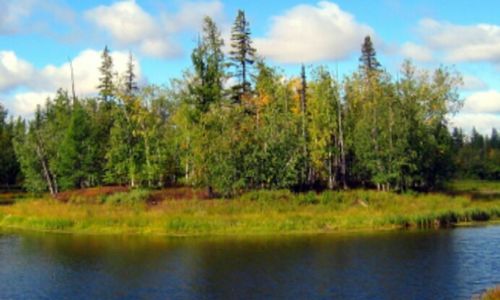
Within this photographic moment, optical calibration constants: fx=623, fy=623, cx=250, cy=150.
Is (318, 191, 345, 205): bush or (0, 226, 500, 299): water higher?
(318, 191, 345, 205): bush

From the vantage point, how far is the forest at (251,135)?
64.4 metres

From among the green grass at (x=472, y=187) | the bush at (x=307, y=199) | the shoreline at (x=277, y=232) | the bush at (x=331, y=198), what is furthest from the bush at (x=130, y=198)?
the green grass at (x=472, y=187)

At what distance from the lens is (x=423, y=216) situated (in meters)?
53.4

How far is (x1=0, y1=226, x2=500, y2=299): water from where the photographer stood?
100ft

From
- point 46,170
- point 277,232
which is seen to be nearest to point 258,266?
point 277,232

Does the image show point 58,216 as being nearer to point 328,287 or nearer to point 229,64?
point 229,64

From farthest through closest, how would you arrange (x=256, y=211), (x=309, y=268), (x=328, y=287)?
1. (x=256, y=211)
2. (x=309, y=268)
3. (x=328, y=287)

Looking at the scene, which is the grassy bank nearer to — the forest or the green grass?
the forest

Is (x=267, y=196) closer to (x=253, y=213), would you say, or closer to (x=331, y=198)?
(x=253, y=213)

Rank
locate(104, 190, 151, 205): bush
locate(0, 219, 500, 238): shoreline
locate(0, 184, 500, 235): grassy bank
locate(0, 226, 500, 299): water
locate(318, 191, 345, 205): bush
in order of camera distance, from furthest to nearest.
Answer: locate(104, 190, 151, 205): bush
locate(318, 191, 345, 205): bush
locate(0, 184, 500, 235): grassy bank
locate(0, 219, 500, 238): shoreline
locate(0, 226, 500, 299): water

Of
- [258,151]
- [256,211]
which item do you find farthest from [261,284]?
[258,151]

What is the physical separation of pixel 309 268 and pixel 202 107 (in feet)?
112

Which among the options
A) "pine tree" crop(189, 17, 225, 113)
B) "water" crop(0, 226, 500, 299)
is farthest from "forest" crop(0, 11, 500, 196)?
"water" crop(0, 226, 500, 299)

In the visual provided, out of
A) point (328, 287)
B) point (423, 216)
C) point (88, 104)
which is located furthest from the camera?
point (88, 104)
